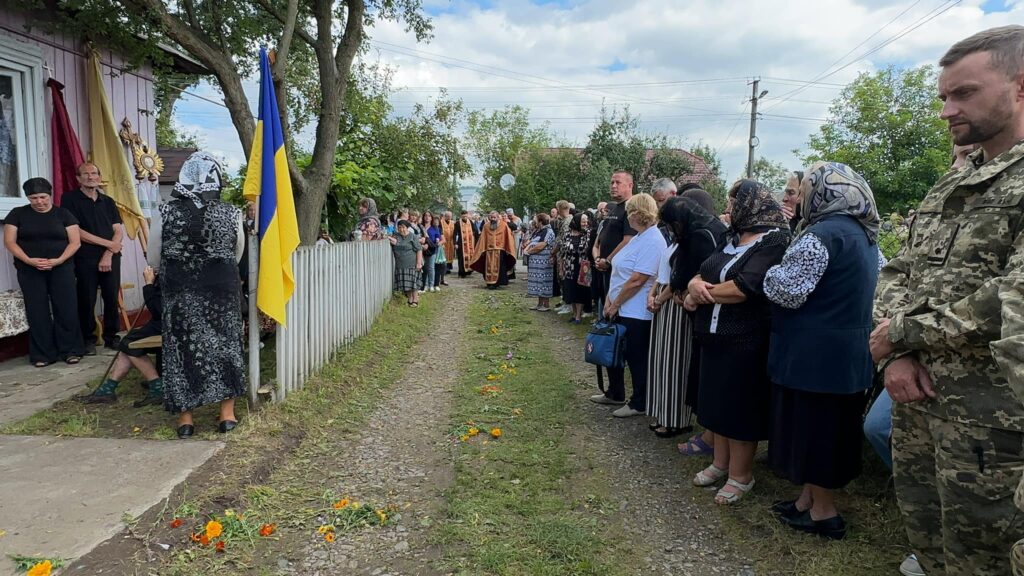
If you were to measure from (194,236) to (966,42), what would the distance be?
159 inches

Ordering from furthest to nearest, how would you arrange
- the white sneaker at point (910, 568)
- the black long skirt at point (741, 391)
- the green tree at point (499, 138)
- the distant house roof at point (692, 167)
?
the green tree at point (499, 138)
the distant house roof at point (692, 167)
the black long skirt at point (741, 391)
the white sneaker at point (910, 568)

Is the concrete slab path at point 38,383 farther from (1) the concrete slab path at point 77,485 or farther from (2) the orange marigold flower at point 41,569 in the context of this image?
(2) the orange marigold flower at point 41,569

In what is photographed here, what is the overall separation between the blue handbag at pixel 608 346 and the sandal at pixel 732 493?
1454 mm

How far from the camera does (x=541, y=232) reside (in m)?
11.3

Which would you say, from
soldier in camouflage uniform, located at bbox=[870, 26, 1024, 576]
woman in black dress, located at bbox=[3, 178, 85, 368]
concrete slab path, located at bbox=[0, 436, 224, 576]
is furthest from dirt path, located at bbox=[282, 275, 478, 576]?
woman in black dress, located at bbox=[3, 178, 85, 368]

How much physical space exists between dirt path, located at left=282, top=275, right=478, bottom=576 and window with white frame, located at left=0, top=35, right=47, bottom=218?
14.5 ft

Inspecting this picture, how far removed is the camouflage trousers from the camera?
1.75 meters

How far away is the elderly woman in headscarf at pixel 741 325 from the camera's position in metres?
3.25

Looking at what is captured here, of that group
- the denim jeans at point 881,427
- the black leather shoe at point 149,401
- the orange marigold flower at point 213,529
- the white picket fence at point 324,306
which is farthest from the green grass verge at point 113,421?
the denim jeans at point 881,427

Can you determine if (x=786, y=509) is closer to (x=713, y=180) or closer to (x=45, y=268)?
(x=45, y=268)

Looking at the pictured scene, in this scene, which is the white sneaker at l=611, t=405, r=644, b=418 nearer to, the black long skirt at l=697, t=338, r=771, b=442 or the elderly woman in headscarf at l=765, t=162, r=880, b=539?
the black long skirt at l=697, t=338, r=771, b=442

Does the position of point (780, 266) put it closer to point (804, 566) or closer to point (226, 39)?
point (804, 566)

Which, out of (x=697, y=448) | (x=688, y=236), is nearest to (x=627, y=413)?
(x=697, y=448)

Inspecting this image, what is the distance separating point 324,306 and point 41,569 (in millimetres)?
3677
